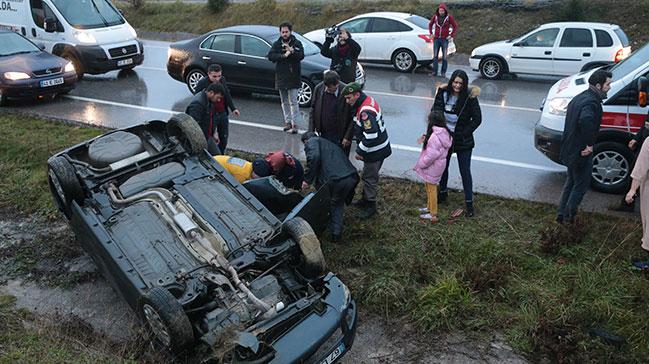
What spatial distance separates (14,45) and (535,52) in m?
11.4

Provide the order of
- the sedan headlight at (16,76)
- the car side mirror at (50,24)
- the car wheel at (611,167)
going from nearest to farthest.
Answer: the car wheel at (611,167) → the sedan headlight at (16,76) → the car side mirror at (50,24)

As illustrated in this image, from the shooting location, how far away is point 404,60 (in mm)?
14445

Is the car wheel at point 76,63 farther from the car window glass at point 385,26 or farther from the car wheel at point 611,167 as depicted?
the car wheel at point 611,167

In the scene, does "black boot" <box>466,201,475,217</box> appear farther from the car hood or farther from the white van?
the white van

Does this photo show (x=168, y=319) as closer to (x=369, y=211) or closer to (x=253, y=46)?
(x=369, y=211)

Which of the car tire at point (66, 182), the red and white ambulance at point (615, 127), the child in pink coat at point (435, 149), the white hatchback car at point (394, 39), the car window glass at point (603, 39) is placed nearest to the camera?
the car tire at point (66, 182)

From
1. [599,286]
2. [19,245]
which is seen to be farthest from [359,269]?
[19,245]

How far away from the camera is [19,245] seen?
632cm

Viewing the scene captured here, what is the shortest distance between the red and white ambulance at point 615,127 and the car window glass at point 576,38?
17.1ft

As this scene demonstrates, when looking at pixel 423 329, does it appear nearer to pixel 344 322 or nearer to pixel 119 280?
pixel 344 322

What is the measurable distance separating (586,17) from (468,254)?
1275 cm

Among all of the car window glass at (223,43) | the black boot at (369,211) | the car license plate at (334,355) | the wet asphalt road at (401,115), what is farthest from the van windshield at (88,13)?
the car license plate at (334,355)

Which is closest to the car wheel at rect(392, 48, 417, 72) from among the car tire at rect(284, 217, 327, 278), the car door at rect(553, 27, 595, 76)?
the car door at rect(553, 27, 595, 76)

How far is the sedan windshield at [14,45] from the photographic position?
460 inches
